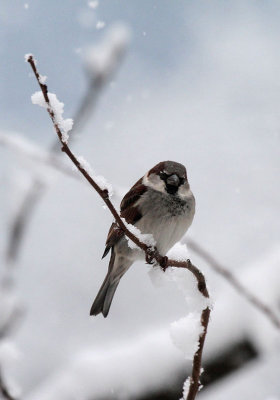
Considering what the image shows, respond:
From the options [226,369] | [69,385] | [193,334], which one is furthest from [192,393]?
[69,385]

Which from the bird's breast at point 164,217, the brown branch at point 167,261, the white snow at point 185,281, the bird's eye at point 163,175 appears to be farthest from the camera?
the bird's eye at point 163,175

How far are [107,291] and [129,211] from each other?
1.59 ft

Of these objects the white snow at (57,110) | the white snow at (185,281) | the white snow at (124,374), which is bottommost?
the white snow at (124,374)

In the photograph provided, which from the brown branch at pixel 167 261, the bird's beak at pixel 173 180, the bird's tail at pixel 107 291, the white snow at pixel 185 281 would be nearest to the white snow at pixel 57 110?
the brown branch at pixel 167 261

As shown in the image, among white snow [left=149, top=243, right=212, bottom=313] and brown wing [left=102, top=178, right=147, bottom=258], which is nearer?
white snow [left=149, top=243, right=212, bottom=313]

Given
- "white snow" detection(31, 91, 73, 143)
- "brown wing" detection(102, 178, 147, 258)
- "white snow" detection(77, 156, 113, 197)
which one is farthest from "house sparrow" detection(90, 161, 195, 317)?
"white snow" detection(31, 91, 73, 143)

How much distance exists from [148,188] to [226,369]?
1286 mm

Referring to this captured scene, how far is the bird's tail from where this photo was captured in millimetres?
3115

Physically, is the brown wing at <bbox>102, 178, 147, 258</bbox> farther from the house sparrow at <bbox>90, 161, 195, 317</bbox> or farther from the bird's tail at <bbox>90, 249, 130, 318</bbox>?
the bird's tail at <bbox>90, 249, 130, 318</bbox>

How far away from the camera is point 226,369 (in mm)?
2082

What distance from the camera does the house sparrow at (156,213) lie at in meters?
3.03

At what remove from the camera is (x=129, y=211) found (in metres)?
3.11

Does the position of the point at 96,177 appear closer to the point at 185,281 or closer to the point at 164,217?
the point at 185,281

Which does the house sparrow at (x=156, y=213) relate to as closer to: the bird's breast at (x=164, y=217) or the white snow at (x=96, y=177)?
the bird's breast at (x=164, y=217)
